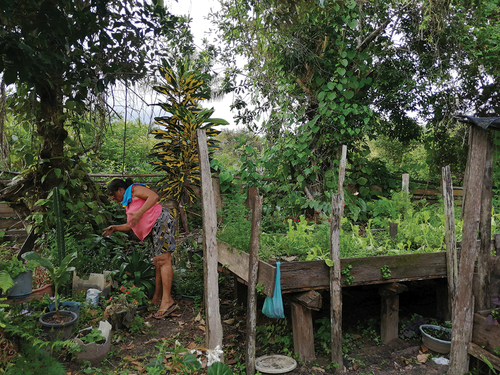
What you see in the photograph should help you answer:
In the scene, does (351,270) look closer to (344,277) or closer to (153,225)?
(344,277)

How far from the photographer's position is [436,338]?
4109mm

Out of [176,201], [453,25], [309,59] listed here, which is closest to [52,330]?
[176,201]

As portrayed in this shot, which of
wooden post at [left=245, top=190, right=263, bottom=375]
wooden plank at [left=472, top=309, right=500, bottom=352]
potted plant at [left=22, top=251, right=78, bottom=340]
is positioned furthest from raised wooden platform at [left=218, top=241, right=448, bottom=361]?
potted plant at [left=22, top=251, right=78, bottom=340]

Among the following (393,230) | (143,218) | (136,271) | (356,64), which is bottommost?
(136,271)

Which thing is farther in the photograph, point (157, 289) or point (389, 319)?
point (157, 289)

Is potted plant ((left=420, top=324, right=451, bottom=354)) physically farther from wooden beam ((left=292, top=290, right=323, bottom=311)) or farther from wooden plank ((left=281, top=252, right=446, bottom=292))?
wooden beam ((left=292, top=290, right=323, bottom=311))

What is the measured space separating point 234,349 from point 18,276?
229cm

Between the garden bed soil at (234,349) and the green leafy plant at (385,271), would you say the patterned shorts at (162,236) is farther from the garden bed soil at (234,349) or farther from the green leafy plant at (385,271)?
the green leafy plant at (385,271)

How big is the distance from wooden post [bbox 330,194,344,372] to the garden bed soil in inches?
7.8

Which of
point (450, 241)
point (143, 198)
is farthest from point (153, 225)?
point (450, 241)

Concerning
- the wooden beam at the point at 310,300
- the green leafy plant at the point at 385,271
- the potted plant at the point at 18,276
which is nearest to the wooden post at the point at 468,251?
the green leafy plant at the point at 385,271

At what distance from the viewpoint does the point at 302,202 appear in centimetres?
675

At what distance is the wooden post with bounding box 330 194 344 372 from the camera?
3779 millimetres

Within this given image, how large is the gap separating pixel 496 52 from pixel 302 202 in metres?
4.77
